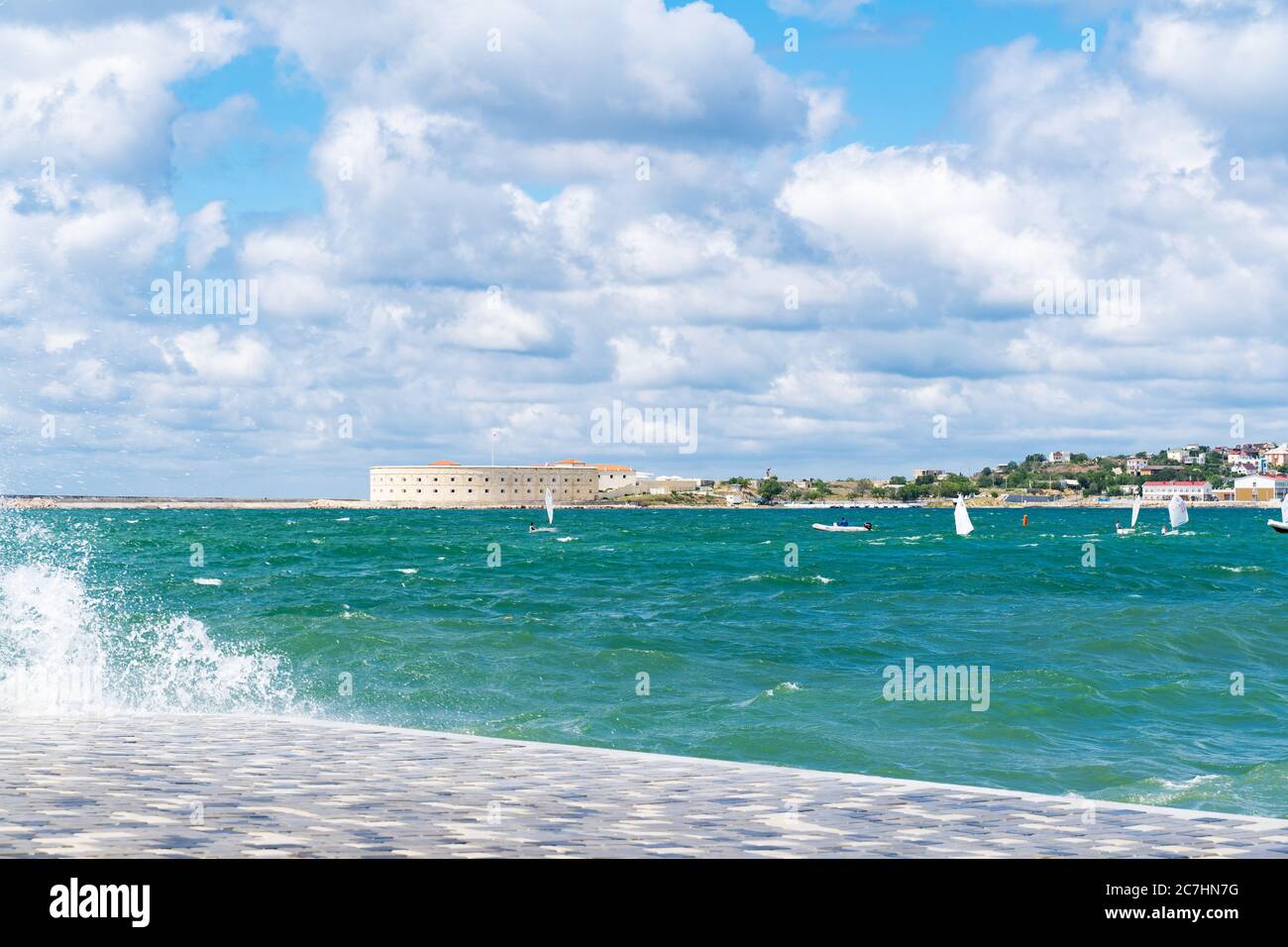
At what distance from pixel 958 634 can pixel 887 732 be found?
1670 centimetres

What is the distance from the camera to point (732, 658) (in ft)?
110

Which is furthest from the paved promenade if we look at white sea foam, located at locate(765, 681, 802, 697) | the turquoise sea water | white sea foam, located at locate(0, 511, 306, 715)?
white sea foam, located at locate(765, 681, 802, 697)

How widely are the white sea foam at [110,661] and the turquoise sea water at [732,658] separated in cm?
11

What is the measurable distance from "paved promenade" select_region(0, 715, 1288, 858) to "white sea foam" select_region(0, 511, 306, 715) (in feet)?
27.0

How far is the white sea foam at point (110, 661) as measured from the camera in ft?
81.9

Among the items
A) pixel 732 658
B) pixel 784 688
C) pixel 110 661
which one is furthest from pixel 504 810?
pixel 732 658

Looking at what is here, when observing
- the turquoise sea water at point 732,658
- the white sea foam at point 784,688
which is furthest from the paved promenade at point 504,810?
the white sea foam at point 784,688

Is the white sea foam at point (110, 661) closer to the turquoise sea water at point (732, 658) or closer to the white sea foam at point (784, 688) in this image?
the turquoise sea water at point (732, 658)

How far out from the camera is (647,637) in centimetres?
3625

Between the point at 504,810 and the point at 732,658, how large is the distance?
21.8 meters

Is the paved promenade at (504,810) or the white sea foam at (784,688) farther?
the white sea foam at (784,688)

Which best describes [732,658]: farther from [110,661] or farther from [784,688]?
[110,661]
